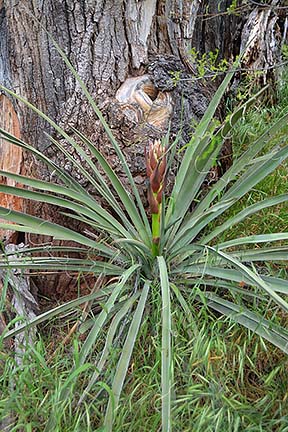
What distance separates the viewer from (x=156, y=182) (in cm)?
197

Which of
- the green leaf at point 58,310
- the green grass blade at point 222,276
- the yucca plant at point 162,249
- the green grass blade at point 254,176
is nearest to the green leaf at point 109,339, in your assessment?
the yucca plant at point 162,249

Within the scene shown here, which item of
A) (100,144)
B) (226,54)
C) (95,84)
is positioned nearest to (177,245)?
(100,144)

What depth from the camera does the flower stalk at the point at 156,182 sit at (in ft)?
6.45

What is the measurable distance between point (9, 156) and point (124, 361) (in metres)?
1.37

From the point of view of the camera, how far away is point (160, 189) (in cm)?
199

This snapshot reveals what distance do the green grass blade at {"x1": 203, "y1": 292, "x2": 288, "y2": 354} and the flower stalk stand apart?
30cm

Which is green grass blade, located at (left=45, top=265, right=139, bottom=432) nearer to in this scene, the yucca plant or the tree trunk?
the yucca plant

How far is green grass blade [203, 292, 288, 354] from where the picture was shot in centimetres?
172

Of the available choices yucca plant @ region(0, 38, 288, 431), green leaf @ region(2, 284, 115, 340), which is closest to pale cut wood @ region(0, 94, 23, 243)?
yucca plant @ region(0, 38, 288, 431)

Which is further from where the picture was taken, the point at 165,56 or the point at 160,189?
the point at 165,56

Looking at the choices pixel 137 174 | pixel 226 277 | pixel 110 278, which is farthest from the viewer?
pixel 137 174

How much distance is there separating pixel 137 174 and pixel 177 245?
0.48 m

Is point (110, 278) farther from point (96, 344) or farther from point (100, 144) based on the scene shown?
point (100, 144)

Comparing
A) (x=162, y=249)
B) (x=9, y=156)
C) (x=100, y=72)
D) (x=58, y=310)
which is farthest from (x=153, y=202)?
(x=9, y=156)
